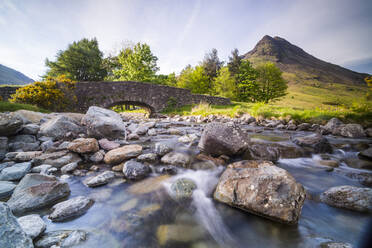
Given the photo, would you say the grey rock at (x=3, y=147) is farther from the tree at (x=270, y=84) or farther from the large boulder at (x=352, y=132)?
the tree at (x=270, y=84)

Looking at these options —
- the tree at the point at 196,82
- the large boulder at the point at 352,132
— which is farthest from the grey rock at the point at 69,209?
the tree at the point at 196,82

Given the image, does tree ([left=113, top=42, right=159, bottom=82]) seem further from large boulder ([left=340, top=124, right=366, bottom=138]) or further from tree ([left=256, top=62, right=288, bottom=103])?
large boulder ([left=340, top=124, right=366, bottom=138])

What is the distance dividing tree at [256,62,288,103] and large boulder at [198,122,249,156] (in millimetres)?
26504

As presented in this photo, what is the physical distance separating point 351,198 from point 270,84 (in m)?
28.9

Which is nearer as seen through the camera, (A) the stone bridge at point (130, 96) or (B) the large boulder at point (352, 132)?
Answer: (B) the large boulder at point (352, 132)

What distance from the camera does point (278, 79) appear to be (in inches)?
1017

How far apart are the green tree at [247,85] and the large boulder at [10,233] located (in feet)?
90.9

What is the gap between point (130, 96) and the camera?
15.2 meters

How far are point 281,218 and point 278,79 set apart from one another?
100 feet

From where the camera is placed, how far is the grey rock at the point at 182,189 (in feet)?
6.87

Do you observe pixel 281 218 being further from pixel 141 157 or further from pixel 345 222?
pixel 141 157

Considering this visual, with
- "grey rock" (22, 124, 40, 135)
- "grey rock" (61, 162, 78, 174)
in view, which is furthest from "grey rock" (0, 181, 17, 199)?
"grey rock" (22, 124, 40, 135)

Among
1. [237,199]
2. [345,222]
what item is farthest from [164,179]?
[345,222]

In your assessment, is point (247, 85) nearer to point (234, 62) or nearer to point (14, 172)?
point (234, 62)
